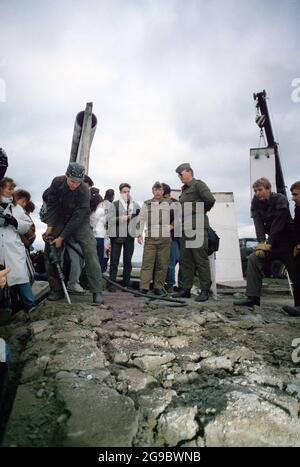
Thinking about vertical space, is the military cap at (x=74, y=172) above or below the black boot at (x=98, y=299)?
above

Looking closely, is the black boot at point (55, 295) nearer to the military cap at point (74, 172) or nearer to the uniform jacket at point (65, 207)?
the uniform jacket at point (65, 207)

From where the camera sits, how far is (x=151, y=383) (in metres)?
1.66

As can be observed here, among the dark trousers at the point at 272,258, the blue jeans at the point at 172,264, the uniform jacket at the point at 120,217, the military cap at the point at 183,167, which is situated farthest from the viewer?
the blue jeans at the point at 172,264

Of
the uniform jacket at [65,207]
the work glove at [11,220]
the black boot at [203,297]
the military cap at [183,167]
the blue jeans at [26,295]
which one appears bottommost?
the black boot at [203,297]

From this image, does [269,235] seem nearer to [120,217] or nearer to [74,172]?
[120,217]

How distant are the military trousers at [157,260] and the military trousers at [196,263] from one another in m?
0.45

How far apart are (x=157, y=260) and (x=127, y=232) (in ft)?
2.30

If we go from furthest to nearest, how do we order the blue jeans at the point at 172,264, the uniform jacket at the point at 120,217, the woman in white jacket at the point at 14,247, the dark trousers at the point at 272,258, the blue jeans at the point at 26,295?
the blue jeans at the point at 172,264
the uniform jacket at the point at 120,217
the dark trousers at the point at 272,258
the blue jeans at the point at 26,295
the woman in white jacket at the point at 14,247

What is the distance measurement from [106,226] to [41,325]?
2871 millimetres

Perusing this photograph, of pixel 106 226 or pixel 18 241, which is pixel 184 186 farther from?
pixel 18 241

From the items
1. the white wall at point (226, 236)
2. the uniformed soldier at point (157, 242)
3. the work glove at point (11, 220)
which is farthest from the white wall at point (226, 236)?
the work glove at point (11, 220)

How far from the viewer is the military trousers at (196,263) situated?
431 cm

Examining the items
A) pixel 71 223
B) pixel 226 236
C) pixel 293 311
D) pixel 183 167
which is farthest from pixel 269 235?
pixel 226 236
